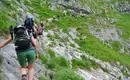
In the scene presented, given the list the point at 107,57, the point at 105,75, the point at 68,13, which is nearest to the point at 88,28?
the point at 68,13

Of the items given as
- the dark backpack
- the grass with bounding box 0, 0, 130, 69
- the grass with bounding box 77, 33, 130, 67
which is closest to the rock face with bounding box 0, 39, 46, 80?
the grass with bounding box 0, 0, 130, 69

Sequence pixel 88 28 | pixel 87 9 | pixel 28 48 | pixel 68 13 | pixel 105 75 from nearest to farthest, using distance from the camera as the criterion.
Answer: pixel 28 48 → pixel 105 75 → pixel 88 28 → pixel 68 13 → pixel 87 9

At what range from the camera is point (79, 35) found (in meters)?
37.1

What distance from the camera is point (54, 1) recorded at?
47.7 m

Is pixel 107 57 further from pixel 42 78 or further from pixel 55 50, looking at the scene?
pixel 42 78

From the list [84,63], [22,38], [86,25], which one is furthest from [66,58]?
[86,25]

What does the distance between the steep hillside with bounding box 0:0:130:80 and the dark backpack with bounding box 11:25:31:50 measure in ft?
16.1

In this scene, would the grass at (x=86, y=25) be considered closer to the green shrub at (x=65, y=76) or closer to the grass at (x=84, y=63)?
the grass at (x=84, y=63)

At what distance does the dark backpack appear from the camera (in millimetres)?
12727

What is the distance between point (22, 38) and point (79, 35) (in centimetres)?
2448

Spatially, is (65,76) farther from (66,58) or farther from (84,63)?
(84,63)

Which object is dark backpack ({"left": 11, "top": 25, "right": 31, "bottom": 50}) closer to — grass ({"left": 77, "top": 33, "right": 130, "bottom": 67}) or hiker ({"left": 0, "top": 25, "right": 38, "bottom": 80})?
hiker ({"left": 0, "top": 25, "right": 38, "bottom": 80})

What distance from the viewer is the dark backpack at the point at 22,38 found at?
12727 millimetres

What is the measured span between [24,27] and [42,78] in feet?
16.3
